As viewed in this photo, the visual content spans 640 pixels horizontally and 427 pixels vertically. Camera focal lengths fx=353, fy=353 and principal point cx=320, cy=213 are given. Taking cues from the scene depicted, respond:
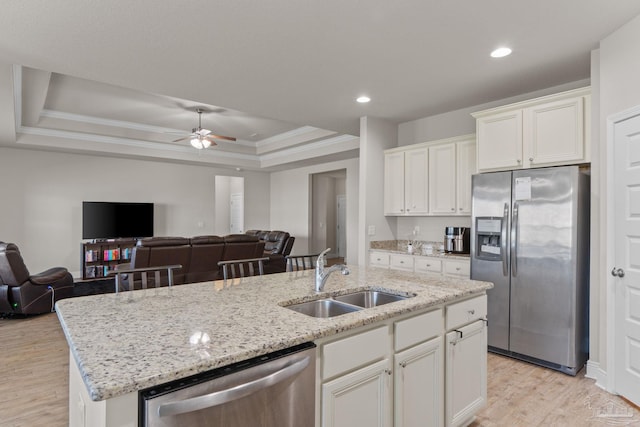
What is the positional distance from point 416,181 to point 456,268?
127 cm

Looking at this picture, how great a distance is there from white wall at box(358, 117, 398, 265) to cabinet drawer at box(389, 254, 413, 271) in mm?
373

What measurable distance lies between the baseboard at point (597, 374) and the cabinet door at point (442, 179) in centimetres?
192

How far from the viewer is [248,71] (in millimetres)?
3270

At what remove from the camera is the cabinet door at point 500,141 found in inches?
135

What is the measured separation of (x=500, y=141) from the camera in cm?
354

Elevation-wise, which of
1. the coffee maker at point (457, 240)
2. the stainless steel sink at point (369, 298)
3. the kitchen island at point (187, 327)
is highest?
the coffee maker at point (457, 240)

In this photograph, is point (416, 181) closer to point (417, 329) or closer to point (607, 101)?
point (607, 101)

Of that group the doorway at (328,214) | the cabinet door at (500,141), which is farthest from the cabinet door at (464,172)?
the doorway at (328,214)

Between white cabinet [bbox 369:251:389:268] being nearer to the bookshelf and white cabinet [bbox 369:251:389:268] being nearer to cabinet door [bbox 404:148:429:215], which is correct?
cabinet door [bbox 404:148:429:215]

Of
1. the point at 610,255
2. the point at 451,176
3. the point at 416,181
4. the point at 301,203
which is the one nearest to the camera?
the point at 610,255

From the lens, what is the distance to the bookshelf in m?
6.74

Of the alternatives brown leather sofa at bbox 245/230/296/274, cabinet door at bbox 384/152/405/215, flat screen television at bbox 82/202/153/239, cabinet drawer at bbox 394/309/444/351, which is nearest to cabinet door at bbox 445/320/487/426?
cabinet drawer at bbox 394/309/444/351

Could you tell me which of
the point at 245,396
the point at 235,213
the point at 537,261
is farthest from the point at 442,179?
the point at 235,213

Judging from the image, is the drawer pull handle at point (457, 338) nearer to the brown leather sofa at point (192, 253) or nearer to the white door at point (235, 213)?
the brown leather sofa at point (192, 253)
